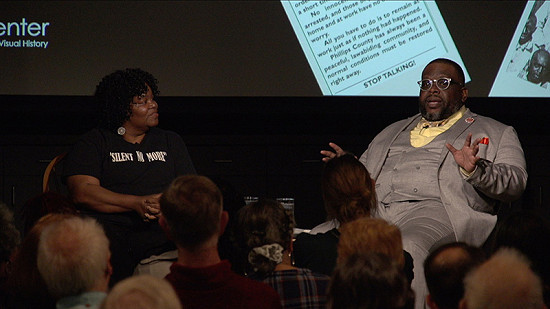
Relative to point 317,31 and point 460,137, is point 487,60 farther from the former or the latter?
point 460,137

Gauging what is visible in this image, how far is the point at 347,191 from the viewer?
2.66 m

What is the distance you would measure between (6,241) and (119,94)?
4.16 ft

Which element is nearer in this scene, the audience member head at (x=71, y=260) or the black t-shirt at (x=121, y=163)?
the audience member head at (x=71, y=260)

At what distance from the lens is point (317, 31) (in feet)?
17.5

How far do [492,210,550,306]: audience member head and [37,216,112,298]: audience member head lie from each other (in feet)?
4.13

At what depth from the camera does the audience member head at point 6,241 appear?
2407 mm

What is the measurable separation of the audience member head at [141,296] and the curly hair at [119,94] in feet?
7.67

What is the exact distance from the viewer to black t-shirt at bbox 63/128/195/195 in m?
3.37

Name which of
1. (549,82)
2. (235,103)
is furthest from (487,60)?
(235,103)

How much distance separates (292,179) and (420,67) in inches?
50.9

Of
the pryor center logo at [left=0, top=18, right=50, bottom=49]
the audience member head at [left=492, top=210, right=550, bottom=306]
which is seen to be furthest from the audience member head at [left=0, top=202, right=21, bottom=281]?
the pryor center logo at [left=0, top=18, right=50, bottom=49]

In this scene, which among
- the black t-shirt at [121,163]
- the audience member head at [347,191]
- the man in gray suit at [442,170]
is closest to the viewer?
the audience member head at [347,191]

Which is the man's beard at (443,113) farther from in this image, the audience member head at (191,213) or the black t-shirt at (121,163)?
the audience member head at (191,213)

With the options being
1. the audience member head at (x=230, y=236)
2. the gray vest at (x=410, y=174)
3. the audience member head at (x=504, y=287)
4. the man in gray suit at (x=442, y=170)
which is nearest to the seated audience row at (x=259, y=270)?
the audience member head at (x=504, y=287)
